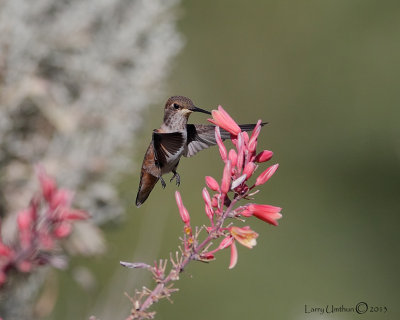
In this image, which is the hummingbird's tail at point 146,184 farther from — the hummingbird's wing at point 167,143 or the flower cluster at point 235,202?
the flower cluster at point 235,202

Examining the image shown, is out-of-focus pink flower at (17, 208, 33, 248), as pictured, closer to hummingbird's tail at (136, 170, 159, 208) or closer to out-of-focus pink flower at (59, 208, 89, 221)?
out-of-focus pink flower at (59, 208, 89, 221)

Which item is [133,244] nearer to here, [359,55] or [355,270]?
[355,270]

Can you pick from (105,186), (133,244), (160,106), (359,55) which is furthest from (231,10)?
(105,186)

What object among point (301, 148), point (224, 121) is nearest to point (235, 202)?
point (224, 121)

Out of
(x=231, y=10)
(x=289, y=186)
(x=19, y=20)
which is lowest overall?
(x=19, y=20)

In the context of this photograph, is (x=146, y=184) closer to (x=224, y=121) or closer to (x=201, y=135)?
(x=201, y=135)

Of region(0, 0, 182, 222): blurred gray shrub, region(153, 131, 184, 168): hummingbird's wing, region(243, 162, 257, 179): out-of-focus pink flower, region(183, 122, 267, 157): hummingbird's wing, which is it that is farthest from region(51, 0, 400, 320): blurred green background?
region(243, 162, 257, 179): out-of-focus pink flower

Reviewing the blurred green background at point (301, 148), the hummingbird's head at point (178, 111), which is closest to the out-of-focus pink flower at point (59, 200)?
the hummingbird's head at point (178, 111)

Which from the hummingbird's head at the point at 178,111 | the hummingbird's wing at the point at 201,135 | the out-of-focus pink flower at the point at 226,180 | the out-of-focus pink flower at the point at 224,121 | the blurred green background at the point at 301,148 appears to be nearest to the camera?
the out-of-focus pink flower at the point at 226,180
